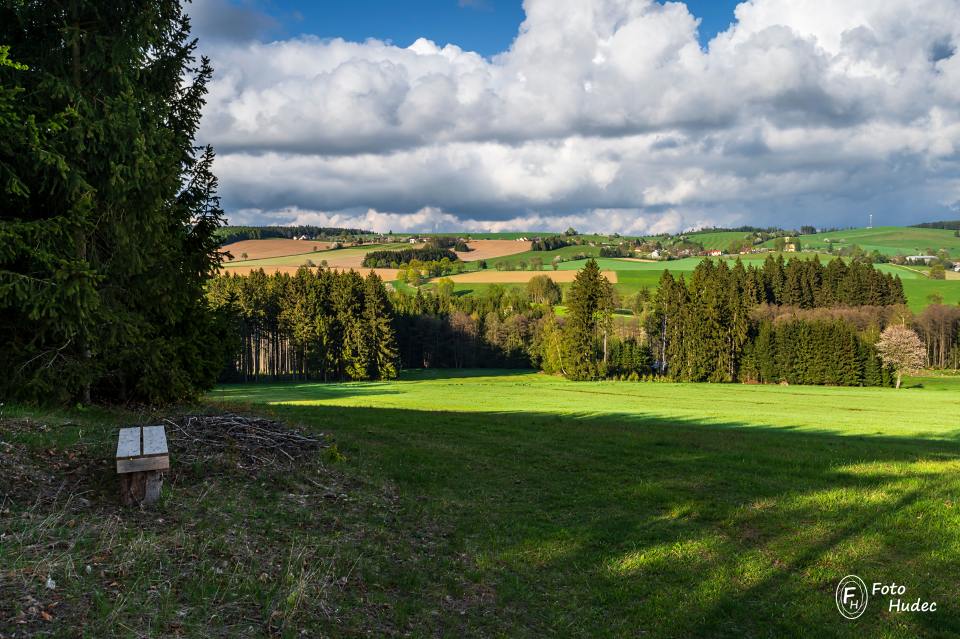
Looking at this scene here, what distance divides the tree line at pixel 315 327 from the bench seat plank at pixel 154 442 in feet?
249

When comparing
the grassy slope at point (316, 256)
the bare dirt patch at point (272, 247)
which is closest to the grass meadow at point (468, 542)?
the grassy slope at point (316, 256)

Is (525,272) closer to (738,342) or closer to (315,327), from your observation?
(738,342)

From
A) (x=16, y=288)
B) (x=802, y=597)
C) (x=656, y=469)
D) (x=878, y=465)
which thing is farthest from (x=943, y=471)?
(x=16, y=288)

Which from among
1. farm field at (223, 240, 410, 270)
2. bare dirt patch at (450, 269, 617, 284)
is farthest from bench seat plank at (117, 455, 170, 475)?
bare dirt patch at (450, 269, 617, 284)

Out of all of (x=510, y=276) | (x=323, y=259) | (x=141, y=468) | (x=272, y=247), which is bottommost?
(x=141, y=468)

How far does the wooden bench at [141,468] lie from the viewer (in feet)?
26.6

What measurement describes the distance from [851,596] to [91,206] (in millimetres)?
16835

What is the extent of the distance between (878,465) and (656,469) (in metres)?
5.82

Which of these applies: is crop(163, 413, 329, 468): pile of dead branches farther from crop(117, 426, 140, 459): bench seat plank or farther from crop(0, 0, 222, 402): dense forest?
crop(0, 0, 222, 402): dense forest

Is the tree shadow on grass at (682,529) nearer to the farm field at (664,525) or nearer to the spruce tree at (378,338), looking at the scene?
the farm field at (664,525)

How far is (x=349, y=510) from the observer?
9.98 metres

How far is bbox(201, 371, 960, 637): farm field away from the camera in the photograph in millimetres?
7191

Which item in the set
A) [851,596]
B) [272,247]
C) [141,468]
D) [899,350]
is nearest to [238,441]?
[141,468]

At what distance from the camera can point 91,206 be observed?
575 inches
